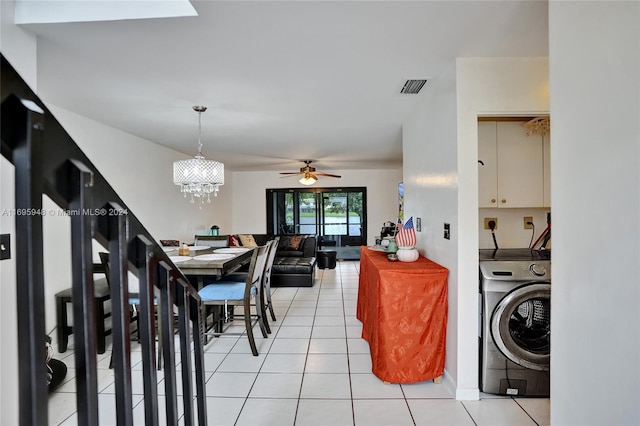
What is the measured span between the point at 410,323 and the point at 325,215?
5.94m

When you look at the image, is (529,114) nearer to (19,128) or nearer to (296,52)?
(296,52)

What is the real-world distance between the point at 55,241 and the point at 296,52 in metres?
2.84

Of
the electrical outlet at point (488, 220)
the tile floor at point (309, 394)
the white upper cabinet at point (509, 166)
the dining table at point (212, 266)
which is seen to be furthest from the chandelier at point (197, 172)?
the electrical outlet at point (488, 220)

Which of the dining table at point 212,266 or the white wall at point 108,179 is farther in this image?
the dining table at point 212,266

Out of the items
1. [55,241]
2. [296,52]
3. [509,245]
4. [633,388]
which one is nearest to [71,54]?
[296,52]

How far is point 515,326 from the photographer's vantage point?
2.17 m

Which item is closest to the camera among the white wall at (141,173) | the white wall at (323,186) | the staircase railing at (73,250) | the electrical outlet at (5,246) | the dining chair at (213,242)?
the staircase railing at (73,250)

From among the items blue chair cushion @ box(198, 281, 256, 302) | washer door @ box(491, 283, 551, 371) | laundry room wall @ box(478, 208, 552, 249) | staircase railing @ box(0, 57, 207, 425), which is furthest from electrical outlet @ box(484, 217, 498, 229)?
staircase railing @ box(0, 57, 207, 425)

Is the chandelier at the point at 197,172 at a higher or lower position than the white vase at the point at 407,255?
higher

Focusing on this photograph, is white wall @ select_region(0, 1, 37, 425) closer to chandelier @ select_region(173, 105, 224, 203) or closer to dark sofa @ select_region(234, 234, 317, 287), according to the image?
chandelier @ select_region(173, 105, 224, 203)

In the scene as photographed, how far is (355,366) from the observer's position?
2.60 metres

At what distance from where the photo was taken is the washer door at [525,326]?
2086 mm

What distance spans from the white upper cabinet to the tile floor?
1.46 m

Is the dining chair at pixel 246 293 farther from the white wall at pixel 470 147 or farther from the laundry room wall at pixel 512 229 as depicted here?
the laundry room wall at pixel 512 229
